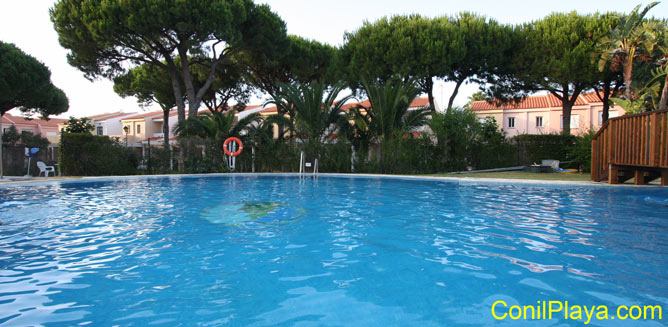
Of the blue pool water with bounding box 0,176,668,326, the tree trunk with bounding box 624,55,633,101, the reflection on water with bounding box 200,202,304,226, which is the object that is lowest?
the blue pool water with bounding box 0,176,668,326

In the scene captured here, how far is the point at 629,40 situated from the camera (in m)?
17.4

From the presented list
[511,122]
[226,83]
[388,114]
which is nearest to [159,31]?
[226,83]

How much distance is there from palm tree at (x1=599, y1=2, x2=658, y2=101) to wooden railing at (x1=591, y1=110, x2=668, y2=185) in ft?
30.1

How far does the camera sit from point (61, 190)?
1069 cm

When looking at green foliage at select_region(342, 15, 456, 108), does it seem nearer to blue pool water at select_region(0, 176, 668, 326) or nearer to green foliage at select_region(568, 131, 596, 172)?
green foliage at select_region(568, 131, 596, 172)

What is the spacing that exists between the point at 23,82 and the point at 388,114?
1916cm

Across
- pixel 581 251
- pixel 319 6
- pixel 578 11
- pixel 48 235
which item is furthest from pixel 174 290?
pixel 578 11

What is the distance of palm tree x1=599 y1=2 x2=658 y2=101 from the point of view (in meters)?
17.1

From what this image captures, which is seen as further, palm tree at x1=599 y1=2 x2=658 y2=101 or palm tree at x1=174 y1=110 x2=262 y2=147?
palm tree at x1=599 y1=2 x2=658 y2=101

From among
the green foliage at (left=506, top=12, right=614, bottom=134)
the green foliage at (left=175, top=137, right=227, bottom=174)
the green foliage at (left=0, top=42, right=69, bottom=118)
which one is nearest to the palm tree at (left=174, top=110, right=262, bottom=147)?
the green foliage at (left=175, top=137, right=227, bottom=174)

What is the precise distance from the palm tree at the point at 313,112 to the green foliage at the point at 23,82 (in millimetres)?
14333

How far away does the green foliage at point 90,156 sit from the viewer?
1450 cm

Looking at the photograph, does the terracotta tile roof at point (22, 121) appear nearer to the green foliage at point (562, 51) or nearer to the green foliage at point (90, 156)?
the green foliage at point (90, 156)

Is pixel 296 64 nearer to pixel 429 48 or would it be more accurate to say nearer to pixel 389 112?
pixel 429 48
